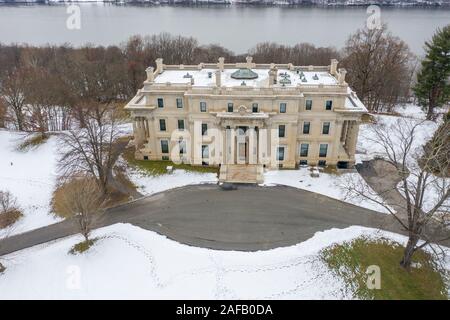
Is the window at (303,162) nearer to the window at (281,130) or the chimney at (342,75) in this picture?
the window at (281,130)

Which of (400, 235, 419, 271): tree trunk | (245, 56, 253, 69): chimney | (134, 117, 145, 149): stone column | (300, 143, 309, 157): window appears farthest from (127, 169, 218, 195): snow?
(400, 235, 419, 271): tree trunk

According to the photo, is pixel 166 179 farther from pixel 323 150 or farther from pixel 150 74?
pixel 323 150

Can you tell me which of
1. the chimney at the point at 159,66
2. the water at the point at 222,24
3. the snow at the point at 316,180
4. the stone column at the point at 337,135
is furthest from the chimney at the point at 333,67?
the water at the point at 222,24

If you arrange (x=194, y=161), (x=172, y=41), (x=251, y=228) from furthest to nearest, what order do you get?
(x=172, y=41)
(x=194, y=161)
(x=251, y=228)

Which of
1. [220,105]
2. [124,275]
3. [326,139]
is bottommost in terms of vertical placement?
[124,275]

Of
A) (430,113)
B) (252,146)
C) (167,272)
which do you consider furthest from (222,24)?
(167,272)
